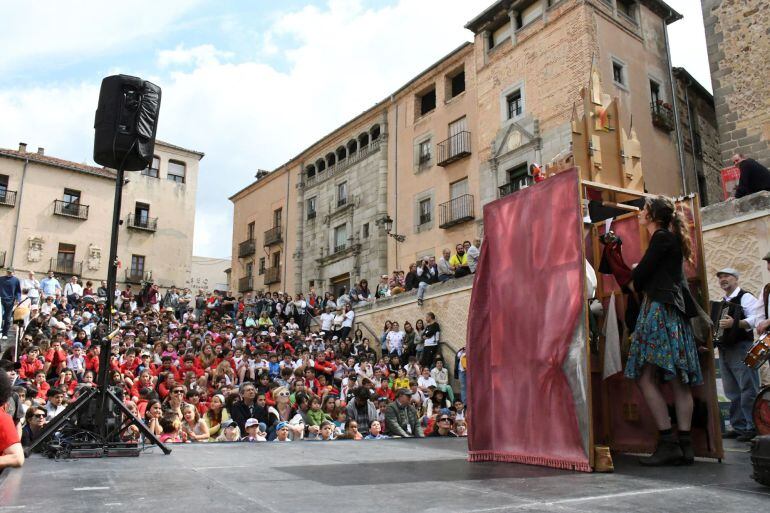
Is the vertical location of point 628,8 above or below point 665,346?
above

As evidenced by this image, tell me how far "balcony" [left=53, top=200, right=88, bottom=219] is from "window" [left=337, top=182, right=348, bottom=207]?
15392 millimetres

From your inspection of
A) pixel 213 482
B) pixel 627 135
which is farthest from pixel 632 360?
pixel 213 482

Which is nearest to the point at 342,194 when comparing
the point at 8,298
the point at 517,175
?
the point at 517,175

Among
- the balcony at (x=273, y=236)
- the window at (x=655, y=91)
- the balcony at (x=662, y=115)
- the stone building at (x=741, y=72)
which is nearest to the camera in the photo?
the stone building at (x=741, y=72)

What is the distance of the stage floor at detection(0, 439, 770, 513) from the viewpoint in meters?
2.74

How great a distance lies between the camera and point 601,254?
4.96 metres

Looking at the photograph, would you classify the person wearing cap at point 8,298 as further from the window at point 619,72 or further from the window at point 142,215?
the window at point 142,215

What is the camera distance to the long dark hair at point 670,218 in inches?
173

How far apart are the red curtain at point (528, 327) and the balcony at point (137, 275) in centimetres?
3441

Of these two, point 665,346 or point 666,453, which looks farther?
point 665,346

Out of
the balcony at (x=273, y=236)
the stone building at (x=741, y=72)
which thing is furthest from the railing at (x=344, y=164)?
the stone building at (x=741, y=72)

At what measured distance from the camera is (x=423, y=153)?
1022 inches

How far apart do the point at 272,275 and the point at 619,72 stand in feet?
66.1

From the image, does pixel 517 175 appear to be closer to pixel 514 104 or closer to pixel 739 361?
pixel 514 104
